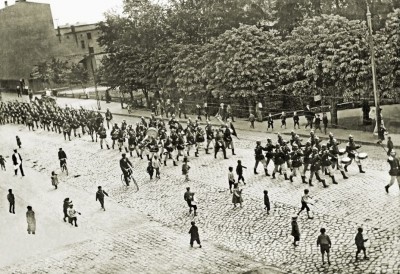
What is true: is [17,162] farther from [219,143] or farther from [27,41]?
[27,41]

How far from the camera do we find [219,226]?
18.4 m

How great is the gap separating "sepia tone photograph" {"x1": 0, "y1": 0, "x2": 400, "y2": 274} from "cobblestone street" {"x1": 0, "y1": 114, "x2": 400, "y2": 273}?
0.07 meters

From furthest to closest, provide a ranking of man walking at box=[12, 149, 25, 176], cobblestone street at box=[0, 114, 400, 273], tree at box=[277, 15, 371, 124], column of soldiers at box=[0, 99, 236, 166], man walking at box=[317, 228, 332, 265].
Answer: tree at box=[277, 15, 371, 124]
man walking at box=[12, 149, 25, 176]
column of soldiers at box=[0, 99, 236, 166]
cobblestone street at box=[0, 114, 400, 273]
man walking at box=[317, 228, 332, 265]

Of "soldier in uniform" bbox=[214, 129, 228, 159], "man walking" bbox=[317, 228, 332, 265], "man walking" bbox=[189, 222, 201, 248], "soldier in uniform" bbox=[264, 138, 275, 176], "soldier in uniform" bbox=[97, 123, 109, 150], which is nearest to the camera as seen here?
"man walking" bbox=[317, 228, 332, 265]

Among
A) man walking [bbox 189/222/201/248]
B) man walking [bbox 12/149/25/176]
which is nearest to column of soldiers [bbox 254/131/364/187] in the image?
man walking [bbox 189/222/201/248]

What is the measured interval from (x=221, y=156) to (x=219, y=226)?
348 inches

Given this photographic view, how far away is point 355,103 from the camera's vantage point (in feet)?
126

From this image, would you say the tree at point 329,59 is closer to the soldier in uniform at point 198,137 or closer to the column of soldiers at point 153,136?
the column of soldiers at point 153,136

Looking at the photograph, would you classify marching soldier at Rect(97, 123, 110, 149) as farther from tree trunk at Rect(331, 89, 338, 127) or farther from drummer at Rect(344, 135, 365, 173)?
drummer at Rect(344, 135, 365, 173)

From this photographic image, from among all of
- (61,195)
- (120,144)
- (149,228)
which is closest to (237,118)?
(120,144)

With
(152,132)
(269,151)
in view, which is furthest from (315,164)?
(152,132)

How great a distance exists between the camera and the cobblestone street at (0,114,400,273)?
15367 mm

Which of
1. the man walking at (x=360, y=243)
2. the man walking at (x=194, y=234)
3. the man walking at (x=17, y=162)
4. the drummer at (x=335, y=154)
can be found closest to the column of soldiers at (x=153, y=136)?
the man walking at (x=17, y=162)

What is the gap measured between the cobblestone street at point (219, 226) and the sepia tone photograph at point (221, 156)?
69mm
